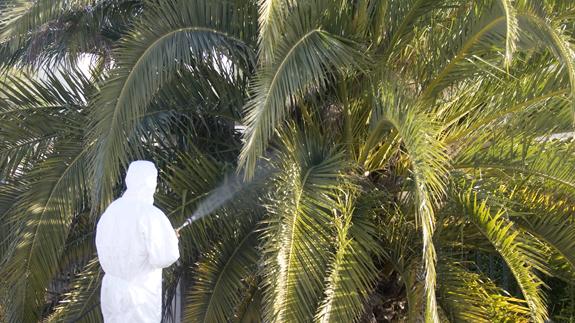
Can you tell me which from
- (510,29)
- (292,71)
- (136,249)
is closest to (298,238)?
(292,71)

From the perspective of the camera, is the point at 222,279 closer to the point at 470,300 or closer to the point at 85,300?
the point at 85,300

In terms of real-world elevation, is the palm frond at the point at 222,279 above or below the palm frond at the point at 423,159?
below

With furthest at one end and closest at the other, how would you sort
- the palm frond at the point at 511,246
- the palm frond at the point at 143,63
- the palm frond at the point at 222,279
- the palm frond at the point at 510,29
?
the palm frond at the point at 222,279
the palm frond at the point at 143,63
the palm frond at the point at 511,246
the palm frond at the point at 510,29

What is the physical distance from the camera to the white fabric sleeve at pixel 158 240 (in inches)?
194

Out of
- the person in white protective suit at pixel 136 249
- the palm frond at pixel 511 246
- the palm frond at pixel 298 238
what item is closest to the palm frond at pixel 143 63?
the person in white protective suit at pixel 136 249

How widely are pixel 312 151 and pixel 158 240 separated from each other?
182 cm

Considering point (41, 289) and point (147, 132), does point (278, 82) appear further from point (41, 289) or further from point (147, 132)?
point (41, 289)

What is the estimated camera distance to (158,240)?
4.93 meters

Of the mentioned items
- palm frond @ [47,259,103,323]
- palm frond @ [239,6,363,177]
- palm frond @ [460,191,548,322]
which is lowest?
palm frond @ [47,259,103,323]

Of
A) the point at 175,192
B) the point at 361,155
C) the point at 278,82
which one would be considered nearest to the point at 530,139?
the point at 361,155

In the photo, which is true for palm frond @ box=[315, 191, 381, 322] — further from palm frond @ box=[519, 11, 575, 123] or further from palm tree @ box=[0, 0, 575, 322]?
palm frond @ box=[519, 11, 575, 123]

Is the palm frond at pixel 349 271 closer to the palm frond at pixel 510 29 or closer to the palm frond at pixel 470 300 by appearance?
the palm frond at pixel 470 300

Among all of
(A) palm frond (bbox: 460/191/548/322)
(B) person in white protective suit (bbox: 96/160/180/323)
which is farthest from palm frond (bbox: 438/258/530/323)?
(B) person in white protective suit (bbox: 96/160/180/323)

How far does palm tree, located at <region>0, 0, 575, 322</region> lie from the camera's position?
581cm
